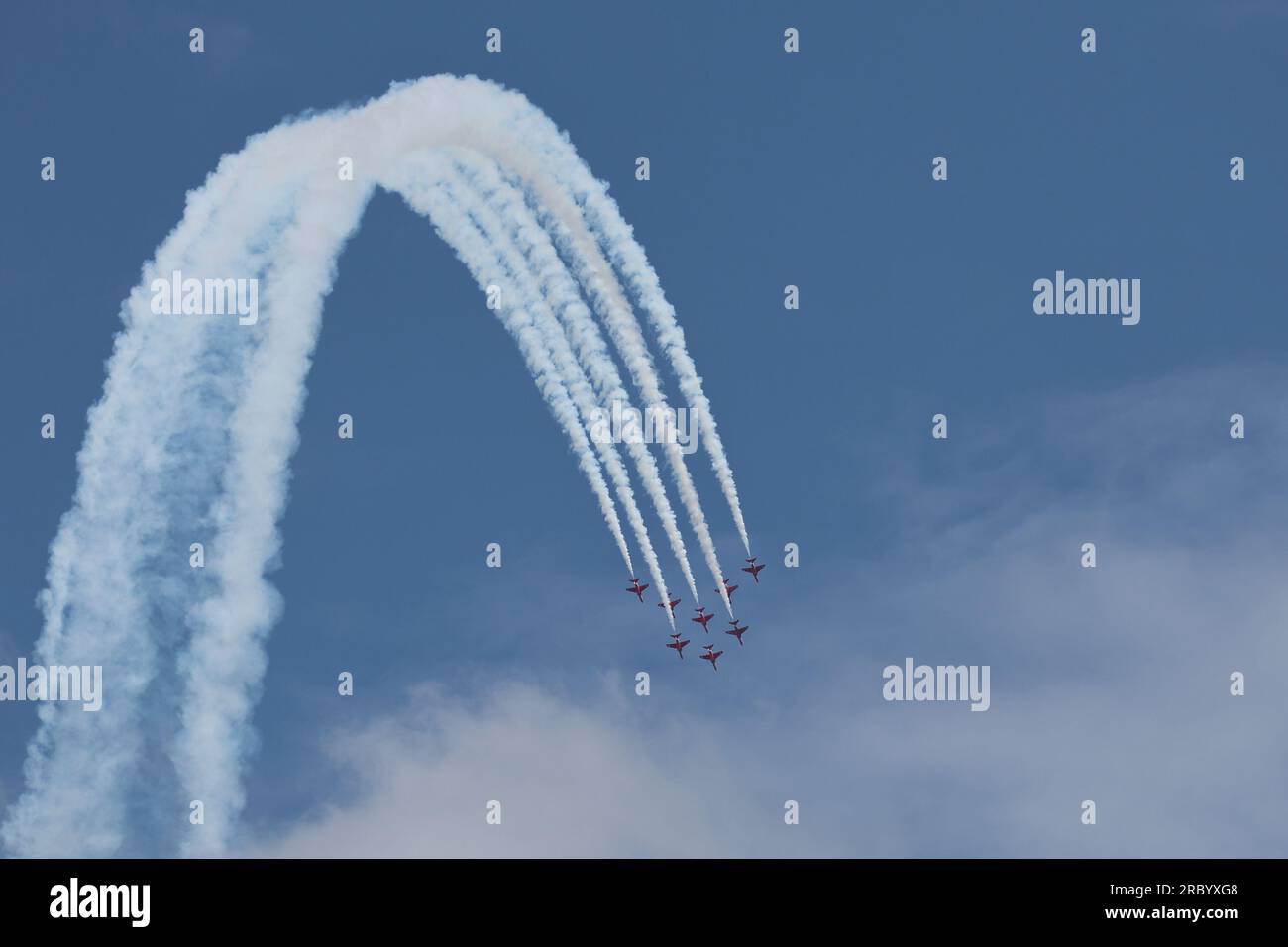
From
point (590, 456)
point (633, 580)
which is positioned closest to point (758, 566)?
point (633, 580)

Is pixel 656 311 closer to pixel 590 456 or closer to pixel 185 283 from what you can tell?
pixel 590 456
